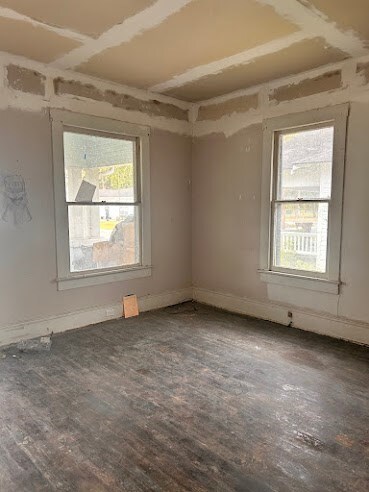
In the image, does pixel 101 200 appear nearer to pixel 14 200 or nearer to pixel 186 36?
pixel 14 200

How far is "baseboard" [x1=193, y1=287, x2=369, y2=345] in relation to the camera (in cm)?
358

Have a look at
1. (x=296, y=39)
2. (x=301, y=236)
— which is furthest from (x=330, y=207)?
(x=296, y=39)

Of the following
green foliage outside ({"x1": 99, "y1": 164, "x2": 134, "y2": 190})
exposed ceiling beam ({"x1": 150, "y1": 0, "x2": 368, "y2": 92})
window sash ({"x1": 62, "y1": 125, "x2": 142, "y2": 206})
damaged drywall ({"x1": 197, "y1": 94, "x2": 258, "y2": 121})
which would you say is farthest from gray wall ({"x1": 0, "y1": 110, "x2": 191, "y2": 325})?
exposed ceiling beam ({"x1": 150, "y1": 0, "x2": 368, "y2": 92})

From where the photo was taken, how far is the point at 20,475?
1.82 metres

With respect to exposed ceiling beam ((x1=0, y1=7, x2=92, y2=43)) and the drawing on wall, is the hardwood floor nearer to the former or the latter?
the drawing on wall

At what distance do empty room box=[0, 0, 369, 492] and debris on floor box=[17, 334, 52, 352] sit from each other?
25mm

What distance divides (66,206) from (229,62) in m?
2.19

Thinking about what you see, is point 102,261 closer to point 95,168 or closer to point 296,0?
point 95,168

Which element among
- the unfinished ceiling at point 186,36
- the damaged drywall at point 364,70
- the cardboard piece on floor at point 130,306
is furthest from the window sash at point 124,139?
the damaged drywall at point 364,70

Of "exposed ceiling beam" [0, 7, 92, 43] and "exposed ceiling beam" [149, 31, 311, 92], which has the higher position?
"exposed ceiling beam" [149, 31, 311, 92]

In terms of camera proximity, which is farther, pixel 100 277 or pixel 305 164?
pixel 100 277

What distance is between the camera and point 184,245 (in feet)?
16.5

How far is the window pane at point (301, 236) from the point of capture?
377 centimetres

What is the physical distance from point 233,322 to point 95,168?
2384mm
